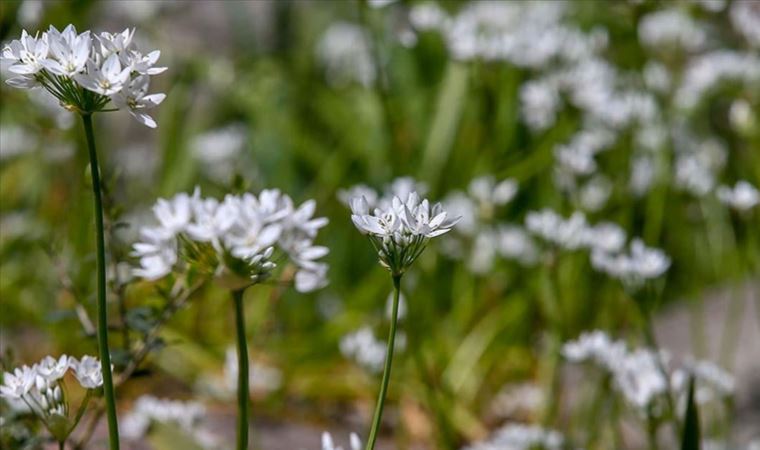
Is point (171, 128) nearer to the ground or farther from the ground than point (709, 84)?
farther from the ground

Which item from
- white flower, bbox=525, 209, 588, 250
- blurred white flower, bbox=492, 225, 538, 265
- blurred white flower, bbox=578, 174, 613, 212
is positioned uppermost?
blurred white flower, bbox=578, 174, 613, 212

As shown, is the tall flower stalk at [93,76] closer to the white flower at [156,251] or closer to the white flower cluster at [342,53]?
the white flower at [156,251]

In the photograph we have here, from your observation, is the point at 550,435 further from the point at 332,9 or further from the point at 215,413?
the point at 332,9

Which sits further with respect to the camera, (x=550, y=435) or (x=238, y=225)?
(x=550, y=435)

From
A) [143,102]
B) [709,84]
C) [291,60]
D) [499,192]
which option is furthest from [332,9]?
[143,102]

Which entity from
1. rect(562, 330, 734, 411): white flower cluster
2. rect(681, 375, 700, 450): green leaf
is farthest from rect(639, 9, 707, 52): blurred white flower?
rect(681, 375, 700, 450): green leaf

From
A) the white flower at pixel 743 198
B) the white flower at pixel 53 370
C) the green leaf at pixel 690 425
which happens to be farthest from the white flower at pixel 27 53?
the white flower at pixel 743 198

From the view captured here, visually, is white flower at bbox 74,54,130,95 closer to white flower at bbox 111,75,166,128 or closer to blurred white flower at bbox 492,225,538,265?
white flower at bbox 111,75,166,128
